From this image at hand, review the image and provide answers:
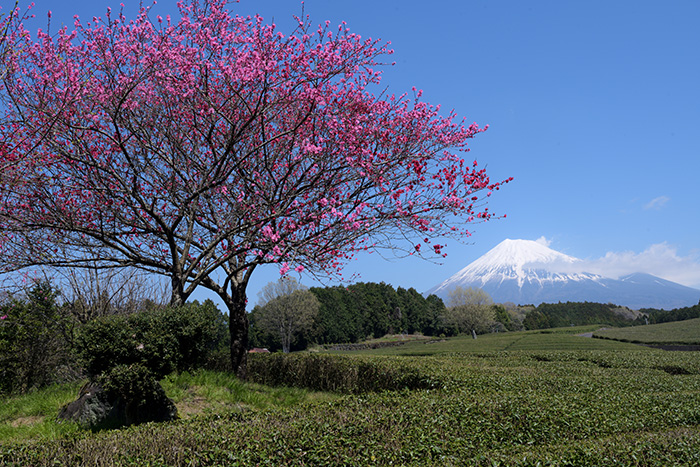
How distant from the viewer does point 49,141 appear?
9539 mm

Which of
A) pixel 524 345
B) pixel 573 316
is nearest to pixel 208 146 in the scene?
pixel 524 345

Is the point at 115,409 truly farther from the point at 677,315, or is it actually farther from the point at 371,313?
the point at 677,315

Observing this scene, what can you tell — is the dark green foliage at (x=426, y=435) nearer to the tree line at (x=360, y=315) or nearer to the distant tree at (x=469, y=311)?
the tree line at (x=360, y=315)

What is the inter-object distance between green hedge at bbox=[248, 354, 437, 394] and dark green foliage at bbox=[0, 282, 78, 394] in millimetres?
5458

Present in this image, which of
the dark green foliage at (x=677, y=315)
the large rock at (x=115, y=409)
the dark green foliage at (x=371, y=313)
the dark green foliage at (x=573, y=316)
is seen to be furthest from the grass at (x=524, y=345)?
the dark green foliage at (x=573, y=316)

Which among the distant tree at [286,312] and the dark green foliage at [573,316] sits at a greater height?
the distant tree at [286,312]

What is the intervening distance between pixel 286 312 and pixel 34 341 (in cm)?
4216

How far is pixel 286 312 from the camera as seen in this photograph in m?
53.2

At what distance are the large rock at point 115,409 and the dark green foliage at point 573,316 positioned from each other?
85.6 meters

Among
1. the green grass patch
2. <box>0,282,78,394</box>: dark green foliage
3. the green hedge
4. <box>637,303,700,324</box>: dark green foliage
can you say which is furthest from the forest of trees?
the green grass patch

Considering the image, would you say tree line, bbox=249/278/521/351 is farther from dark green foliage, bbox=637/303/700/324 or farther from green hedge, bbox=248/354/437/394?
green hedge, bbox=248/354/437/394

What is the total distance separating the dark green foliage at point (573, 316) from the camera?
83.9 m

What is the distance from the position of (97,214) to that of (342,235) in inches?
249

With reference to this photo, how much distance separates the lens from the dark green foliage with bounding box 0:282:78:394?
11.1m
